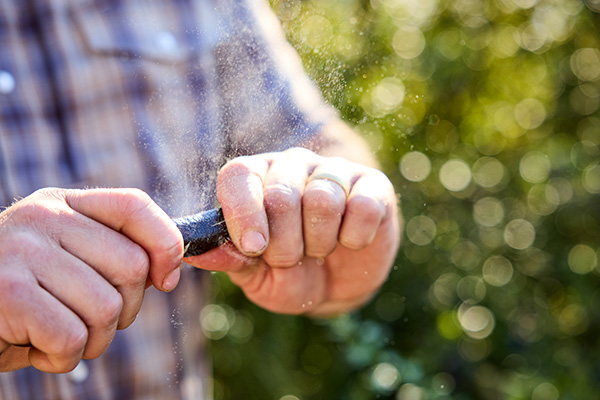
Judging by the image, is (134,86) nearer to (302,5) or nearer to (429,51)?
(302,5)

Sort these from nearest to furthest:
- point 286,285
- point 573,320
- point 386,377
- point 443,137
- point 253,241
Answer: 1. point 253,241
2. point 286,285
3. point 386,377
4. point 443,137
5. point 573,320

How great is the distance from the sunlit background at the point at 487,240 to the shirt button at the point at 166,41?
69 centimetres

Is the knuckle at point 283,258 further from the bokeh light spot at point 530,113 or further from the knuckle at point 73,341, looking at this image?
the bokeh light spot at point 530,113

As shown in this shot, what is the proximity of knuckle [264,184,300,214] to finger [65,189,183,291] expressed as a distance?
106 mm

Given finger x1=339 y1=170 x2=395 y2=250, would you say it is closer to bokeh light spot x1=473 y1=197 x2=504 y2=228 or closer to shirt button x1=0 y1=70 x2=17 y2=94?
shirt button x1=0 y1=70 x2=17 y2=94

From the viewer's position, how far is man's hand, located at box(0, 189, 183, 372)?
46cm

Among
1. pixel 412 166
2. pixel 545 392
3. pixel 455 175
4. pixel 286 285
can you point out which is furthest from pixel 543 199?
pixel 286 285

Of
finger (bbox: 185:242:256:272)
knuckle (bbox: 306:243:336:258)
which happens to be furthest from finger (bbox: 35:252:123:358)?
knuckle (bbox: 306:243:336:258)

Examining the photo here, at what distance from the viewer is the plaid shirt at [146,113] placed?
623 millimetres

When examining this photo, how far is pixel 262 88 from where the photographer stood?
2.17 ft

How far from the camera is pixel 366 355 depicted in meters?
1.40

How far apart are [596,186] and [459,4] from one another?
26.9 inches

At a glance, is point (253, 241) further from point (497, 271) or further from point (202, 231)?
point (497, 271)

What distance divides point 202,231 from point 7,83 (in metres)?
0.57
